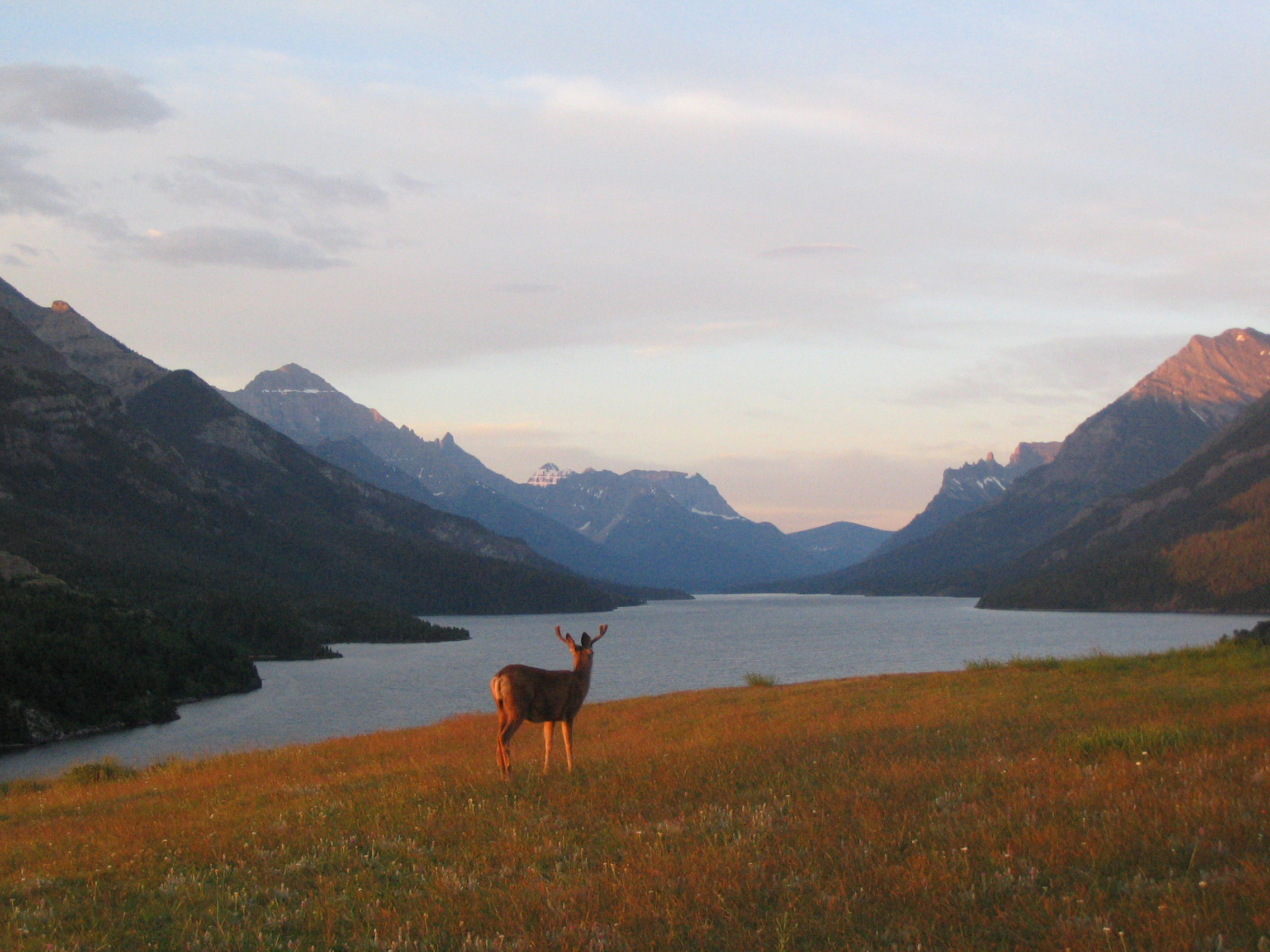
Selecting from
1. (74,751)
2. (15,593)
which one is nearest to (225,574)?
(15,593)

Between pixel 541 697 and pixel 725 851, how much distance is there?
6.77 metres

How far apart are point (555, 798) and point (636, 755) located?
4662 mm

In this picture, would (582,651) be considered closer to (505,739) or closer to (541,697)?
(541,697)

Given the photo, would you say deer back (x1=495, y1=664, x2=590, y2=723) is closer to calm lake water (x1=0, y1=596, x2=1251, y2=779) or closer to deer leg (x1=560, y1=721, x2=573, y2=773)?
deer leg (x1=560, y1=721, x2=573, y2=773)

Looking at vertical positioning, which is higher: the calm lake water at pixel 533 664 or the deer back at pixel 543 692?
the deer back at pixel 543 692

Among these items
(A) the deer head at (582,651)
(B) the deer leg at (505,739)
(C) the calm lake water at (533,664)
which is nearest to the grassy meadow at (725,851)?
(B) the deer leg at (505,739)

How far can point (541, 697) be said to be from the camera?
16.5 meters

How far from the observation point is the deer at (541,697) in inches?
634

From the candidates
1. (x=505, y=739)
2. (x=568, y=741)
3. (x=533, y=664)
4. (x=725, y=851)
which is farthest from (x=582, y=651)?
(x=533, y=664)

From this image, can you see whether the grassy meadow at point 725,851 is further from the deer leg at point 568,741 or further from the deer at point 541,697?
→ the deer at point 541,697

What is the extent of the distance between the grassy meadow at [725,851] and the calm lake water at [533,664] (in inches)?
791

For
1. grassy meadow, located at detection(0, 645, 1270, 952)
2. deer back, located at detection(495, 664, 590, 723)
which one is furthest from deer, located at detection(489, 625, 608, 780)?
grassy meadow, located at detection(0, 645, 1270, 952)

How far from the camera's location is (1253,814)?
32.3 feet

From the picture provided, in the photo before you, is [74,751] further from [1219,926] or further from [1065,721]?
[1219,926]
